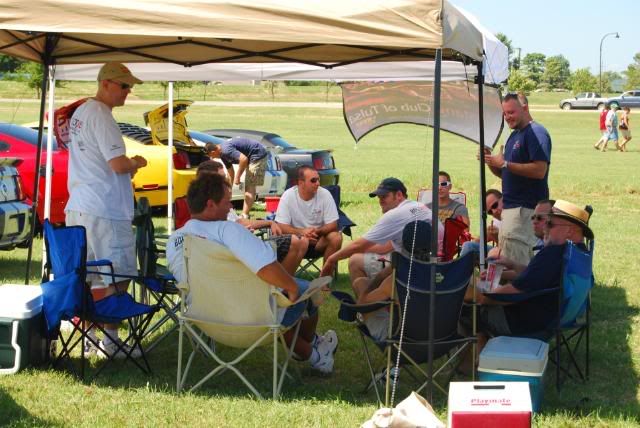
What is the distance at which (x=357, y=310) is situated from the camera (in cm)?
550

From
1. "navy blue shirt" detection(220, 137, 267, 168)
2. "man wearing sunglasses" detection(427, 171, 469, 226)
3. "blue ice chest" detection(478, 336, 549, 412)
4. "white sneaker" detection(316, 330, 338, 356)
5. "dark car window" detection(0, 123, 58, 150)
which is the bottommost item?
"white sneaker" detection(316, 330, 338, 356)

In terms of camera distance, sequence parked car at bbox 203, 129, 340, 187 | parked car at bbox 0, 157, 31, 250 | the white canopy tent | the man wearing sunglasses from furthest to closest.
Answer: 1. parked car at bbox 203, 129, 340, 187
2. the man wearing sunglasses
3. parked car at bbox 0, 157, 31, 250
4. the white canopy tent

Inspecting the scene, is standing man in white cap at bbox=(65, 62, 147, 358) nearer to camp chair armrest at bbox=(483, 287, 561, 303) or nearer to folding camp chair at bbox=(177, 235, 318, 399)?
folding camp chair at bbox=(177, 235, 318, 399)

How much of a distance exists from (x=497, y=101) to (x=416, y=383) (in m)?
4.44

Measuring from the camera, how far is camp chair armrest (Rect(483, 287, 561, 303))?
5.61 meters

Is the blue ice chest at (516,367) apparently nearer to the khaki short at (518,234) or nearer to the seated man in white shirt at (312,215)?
the khaki short at (518,234)

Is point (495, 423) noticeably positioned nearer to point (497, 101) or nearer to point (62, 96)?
point (497, 101)

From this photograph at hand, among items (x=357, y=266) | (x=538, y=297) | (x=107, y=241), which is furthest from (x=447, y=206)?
(x=107, y=241)

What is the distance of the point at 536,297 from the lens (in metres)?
5.73

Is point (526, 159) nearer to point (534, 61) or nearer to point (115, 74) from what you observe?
point (115, 74)

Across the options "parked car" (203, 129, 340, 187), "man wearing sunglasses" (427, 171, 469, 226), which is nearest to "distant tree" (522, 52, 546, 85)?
"parked car" (203, 129, 340, 187)

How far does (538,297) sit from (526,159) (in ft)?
6.60

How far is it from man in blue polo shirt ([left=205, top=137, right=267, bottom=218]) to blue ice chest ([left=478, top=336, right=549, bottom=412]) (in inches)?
347

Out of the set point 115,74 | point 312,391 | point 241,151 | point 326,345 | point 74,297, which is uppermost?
point 115,74
